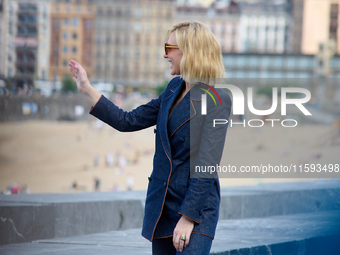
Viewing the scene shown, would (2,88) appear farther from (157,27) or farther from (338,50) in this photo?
(338,50)

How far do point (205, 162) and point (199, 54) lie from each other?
40cm

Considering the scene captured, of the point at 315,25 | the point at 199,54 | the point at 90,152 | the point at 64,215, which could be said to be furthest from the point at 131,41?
the point at 199,54

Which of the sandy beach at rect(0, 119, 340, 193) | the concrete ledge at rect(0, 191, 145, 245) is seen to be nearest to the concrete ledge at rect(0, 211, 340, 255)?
the concrete ledge at rect(0, 191, 145, 245)

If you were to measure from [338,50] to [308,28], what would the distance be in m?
6.72

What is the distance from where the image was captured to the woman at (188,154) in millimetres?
2031

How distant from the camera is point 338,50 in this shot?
94.1m

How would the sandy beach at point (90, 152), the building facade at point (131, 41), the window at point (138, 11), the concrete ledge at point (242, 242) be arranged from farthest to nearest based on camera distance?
the window at point (138, 11), the building facade at point (131, 41), the sandy beach at point (90, 152), the concrete ledge at point (242, 242)

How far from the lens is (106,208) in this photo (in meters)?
4.43

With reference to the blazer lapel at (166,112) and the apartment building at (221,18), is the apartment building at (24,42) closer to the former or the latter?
the apartment building at (221,18)

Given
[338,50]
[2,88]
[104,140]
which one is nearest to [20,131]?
[104,140]

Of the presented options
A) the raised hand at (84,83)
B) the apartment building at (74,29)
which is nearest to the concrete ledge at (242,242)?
the raised hand at (84,83)

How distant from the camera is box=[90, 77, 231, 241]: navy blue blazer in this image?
6.66 feet

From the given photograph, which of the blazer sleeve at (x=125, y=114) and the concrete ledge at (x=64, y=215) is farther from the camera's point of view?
the concrete ledge at (x=64, y=215)

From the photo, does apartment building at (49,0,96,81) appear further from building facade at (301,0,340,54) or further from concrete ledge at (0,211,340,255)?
concrete ledge at (0,211,340,255)
